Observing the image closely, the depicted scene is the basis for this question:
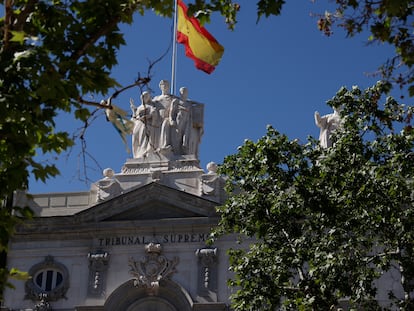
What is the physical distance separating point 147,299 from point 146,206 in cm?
364

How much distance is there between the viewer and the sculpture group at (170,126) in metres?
38.4

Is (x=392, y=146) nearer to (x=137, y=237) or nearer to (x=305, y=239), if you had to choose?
(x=305, y=239)

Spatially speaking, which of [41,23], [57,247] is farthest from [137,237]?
[41,23]

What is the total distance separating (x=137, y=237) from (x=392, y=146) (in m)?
13.6

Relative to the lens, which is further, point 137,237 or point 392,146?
point 137,237

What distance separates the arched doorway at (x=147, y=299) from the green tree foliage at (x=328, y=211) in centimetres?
866

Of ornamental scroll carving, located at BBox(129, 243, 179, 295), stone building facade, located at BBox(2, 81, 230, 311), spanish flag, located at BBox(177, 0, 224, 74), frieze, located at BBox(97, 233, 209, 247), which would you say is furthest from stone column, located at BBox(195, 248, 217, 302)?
spanish flag, located at BBox(177, 0, 224, 74)

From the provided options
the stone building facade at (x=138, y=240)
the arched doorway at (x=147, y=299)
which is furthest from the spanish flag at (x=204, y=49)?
the arched doorway at (x=147, y=299)

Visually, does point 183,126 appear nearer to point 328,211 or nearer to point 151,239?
point 151,239

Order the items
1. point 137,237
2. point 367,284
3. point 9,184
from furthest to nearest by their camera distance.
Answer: point 137,237
point 367,284
point 9,184

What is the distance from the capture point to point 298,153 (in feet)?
90.1

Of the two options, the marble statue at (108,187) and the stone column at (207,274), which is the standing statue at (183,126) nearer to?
the marble statue at (108,187)

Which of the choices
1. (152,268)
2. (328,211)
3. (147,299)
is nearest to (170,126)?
(152,268)

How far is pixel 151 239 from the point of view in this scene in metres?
37.1
